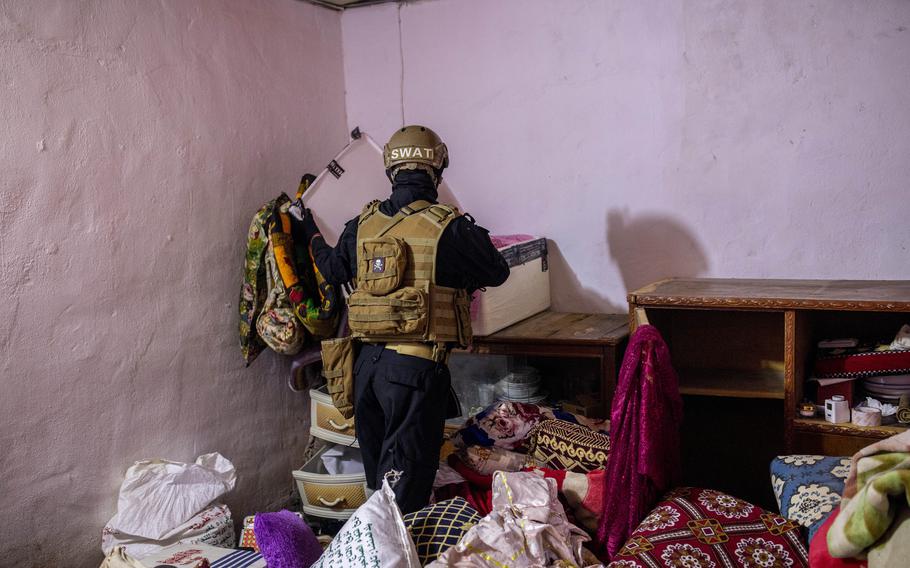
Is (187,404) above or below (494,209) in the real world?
below

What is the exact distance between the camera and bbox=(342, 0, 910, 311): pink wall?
10.5 feet

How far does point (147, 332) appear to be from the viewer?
317 centimetres

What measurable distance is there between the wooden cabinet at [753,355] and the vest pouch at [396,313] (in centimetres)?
85

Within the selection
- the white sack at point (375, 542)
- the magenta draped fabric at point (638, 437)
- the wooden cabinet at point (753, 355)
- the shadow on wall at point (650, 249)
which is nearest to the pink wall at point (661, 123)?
the shadow on wall at point (650, 249)

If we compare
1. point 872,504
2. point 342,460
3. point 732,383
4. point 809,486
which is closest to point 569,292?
point 732,383

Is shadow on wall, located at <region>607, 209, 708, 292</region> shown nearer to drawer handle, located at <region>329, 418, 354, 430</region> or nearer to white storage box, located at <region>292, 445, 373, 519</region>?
drawer handle, located at <region>329, 418, 354, 430</region>

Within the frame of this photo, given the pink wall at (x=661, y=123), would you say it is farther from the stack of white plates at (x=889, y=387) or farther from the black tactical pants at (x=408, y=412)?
the black tactical pants at (x=408, y=412)

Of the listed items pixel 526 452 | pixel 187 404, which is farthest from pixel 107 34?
pixel 526 452

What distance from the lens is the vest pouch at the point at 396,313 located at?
9.33ft

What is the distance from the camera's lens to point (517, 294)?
11.9 ft

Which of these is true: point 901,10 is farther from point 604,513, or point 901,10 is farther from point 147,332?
point 147,332

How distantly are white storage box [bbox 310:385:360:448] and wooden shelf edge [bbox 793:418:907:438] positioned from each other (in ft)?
6.22

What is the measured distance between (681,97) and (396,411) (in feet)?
6.73

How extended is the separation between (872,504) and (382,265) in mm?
1872
